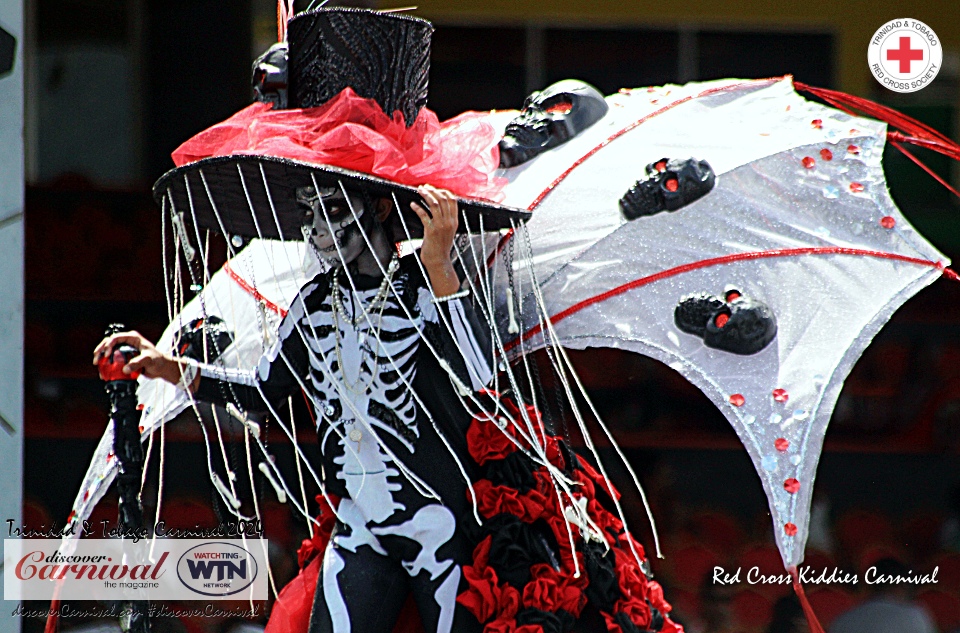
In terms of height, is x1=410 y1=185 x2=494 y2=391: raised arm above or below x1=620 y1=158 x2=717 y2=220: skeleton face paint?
below

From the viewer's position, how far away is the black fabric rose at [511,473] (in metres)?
2.64

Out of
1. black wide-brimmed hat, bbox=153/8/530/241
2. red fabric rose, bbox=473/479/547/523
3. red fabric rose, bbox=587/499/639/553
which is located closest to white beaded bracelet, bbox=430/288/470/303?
black wide-brimmed hat, bbox=153/8/530/241

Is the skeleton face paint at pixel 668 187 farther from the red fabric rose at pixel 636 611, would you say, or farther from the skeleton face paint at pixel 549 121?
the red fabric rose at pixel 636 611

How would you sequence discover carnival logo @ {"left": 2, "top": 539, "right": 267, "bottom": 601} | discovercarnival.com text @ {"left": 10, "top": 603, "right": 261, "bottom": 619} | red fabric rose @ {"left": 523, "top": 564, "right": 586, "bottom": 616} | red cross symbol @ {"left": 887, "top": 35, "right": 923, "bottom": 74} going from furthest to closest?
red cross symbol @ {"left": 887, "top": 35, "right": 923, "bottom": 74}, discovercarnival.com text @ {"left": 10, "top": 603, "right": 261, "bottom": 619}, discover carnival logo @ {"left": 2, "top": 539, "right": 267, "bottom": 601}, red fabric rose @ {"left": 523, "top": 564, "right": 586, "bottom": 616}

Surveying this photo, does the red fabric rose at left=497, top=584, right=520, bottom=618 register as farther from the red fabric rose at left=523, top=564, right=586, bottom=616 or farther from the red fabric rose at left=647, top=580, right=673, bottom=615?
the red fabric rose at left=647, top=580, right=673, bottom=615

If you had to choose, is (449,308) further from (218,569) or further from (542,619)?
(218,569)

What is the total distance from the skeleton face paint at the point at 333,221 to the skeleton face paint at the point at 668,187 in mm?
615

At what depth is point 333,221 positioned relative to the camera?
2.53 metres

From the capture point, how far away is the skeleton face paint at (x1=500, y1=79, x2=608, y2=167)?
2.84 metres

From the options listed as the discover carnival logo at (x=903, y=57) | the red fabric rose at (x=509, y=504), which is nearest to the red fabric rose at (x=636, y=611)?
the red fabric rose at (x=509, y=504)

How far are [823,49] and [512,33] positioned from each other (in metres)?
1.87

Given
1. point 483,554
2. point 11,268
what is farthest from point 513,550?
point 11,268

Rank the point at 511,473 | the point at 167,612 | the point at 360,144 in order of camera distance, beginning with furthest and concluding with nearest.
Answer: the point at 167,612
the point at 511,473
the point at 360,144

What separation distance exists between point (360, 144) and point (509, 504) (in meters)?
0.83
